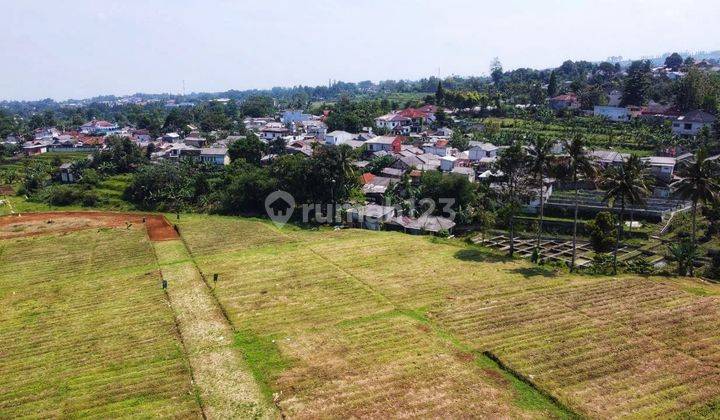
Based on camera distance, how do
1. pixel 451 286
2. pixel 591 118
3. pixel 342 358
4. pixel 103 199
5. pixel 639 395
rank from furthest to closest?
pixel 591 118, pixel 103 199, pixel 451 286, pixel 342 358, pixel 639 395

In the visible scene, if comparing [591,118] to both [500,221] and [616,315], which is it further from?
[616,315]

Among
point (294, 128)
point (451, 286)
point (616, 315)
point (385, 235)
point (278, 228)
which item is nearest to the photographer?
point (616, 315)

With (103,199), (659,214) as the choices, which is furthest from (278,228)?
(659,214)

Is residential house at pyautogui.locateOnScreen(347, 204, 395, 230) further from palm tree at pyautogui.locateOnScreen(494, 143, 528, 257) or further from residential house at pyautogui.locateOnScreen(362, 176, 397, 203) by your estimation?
palm tree at pyautogui.locateOnScreen(494, 143, 528, 257)

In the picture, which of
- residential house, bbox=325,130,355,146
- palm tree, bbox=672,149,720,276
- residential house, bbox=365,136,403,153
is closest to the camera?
palm tree, bbox=672,149,720,276

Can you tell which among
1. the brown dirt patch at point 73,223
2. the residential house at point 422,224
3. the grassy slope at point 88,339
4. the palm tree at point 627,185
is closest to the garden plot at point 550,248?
the residential house at point 422,224

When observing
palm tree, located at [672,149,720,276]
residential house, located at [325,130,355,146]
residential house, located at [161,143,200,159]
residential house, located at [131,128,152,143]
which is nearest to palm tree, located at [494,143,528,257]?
palm tree, located at [672,149,720,276]

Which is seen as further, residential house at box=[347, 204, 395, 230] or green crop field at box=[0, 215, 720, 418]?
residential house at box=[347, 204, 395, 230]
